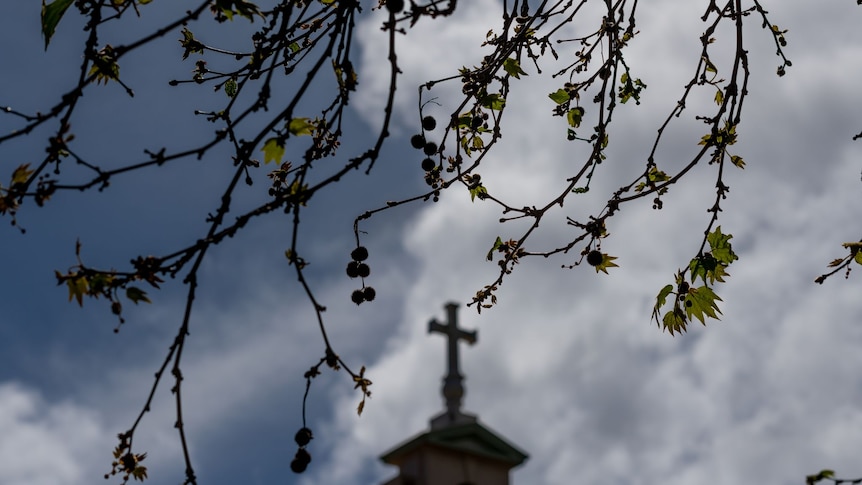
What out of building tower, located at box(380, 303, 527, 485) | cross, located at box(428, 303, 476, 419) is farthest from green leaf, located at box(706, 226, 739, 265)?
cross, located at box(428, 303, 476, 419)

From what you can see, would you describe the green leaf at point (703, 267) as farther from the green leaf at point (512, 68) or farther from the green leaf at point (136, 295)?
the green leaf at point (136, 295)

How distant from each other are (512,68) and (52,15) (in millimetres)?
2022

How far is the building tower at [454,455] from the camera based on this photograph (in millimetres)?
10555

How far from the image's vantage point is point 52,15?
9.86 feet

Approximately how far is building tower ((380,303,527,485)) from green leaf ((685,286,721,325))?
6.47m

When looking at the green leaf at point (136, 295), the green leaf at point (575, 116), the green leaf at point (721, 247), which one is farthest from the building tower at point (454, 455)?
the green leaf at point (136, 295)

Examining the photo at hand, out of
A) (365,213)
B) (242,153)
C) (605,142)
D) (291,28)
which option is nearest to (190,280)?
(242,153)

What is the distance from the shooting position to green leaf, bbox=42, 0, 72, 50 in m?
2.99

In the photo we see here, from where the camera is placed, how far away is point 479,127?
4.62 metres

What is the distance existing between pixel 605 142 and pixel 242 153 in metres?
2.13

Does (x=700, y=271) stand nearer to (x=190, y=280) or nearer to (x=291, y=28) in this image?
(x=291, y=28)

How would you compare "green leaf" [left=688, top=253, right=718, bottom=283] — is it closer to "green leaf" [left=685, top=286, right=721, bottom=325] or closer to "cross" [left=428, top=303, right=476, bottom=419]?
"green leaf" [left=685, top=286, right=721, bottom=325]

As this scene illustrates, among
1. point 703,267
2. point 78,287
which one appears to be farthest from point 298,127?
point 703,267

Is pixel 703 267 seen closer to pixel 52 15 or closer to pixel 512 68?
pixel 512 68
